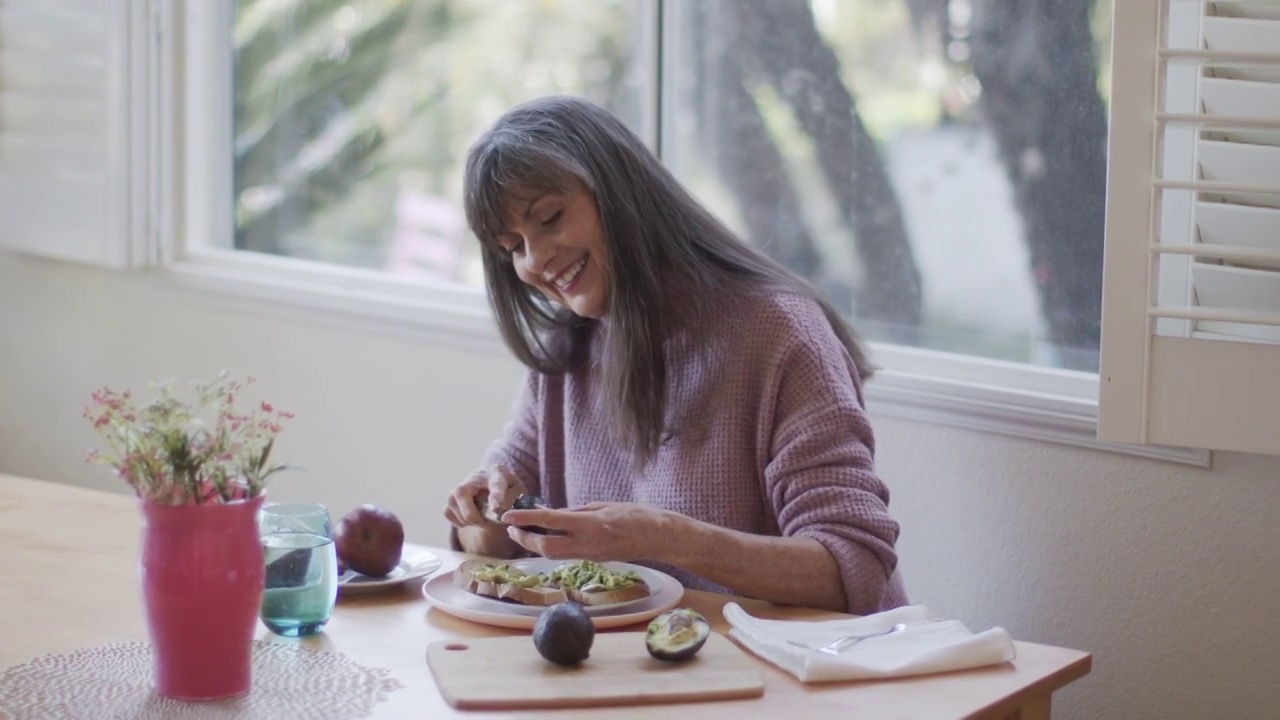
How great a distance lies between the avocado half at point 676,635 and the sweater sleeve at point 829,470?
1.00 ft

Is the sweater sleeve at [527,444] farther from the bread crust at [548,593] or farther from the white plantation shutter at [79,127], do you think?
the white plantation shutter at [79,127]

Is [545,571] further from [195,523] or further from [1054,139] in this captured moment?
[1054,139]

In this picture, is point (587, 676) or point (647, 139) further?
Result: point (647, 139)

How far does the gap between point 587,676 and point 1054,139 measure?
1197 millimetres

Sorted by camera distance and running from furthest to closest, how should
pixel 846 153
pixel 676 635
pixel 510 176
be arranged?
1. pixel 846 153
2. pixel 510 176
3. pixel 676 635

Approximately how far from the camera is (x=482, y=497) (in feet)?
6.75

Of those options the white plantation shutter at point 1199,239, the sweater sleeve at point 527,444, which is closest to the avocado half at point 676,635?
the white plantation shutter at point 1199,239

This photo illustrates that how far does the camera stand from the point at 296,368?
3.17 m

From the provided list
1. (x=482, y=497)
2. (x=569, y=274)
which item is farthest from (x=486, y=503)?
(x=569, y=274)

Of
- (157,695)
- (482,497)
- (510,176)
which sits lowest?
(157,695)

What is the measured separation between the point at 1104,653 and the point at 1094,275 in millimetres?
529

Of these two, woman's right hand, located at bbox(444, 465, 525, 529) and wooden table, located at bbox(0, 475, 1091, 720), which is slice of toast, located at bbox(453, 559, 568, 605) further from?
woman's right hand, located at bbox(444, 465, 525, 529)

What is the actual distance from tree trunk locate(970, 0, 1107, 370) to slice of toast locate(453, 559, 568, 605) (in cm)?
97

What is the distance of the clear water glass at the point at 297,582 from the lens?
162cm
